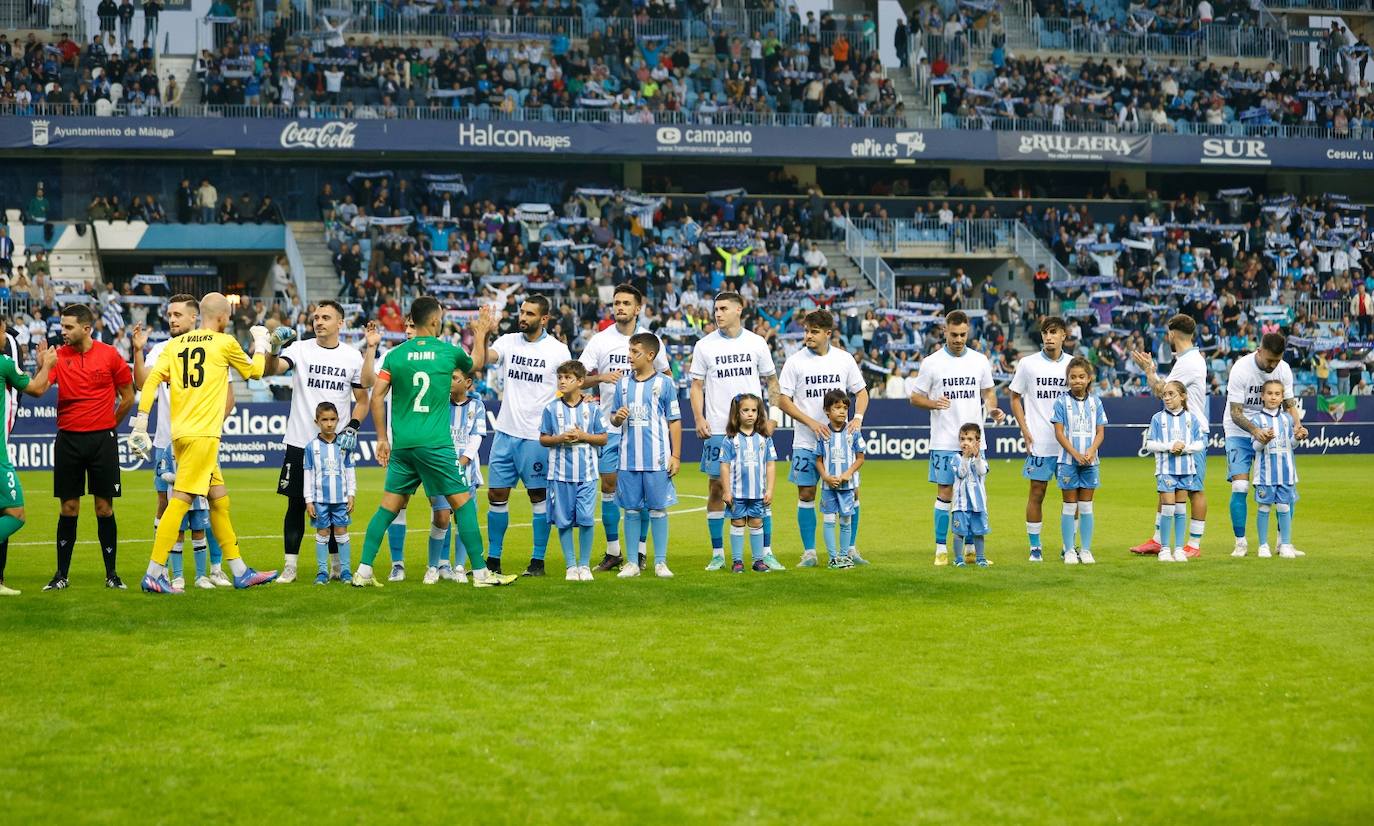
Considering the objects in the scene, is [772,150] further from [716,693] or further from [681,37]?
[716,693]

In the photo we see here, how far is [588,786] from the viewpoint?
19.8 feet

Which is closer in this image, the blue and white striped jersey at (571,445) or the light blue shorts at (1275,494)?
the blue and white striped jersey at (571,445)

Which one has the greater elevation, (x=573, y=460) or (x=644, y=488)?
(x=573, y=460)

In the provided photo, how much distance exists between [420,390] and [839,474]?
3.78 meters

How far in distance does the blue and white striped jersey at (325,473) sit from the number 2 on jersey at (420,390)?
39.0 inches

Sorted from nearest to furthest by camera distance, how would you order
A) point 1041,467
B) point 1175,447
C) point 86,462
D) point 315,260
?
point 86,462, point 1041,467, point 1175,447, point 315,260

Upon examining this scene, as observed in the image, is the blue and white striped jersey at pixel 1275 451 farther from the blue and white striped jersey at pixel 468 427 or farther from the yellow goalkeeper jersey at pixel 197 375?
the yellow goalkeeper jersey at pixel 197 375

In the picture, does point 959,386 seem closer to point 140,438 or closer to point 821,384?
point 821,384

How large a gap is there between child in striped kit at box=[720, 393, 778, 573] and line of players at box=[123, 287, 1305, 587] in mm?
90

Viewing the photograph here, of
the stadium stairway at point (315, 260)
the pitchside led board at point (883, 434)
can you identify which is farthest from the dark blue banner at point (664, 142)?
the pitchside led board at point (883, 434)

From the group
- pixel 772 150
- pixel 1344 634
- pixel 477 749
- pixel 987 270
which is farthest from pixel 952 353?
pixel 987 270

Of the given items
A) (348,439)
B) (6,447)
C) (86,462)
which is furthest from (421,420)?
(6,447)

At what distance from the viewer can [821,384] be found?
42.1 feet

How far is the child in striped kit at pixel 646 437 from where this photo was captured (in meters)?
11.8
